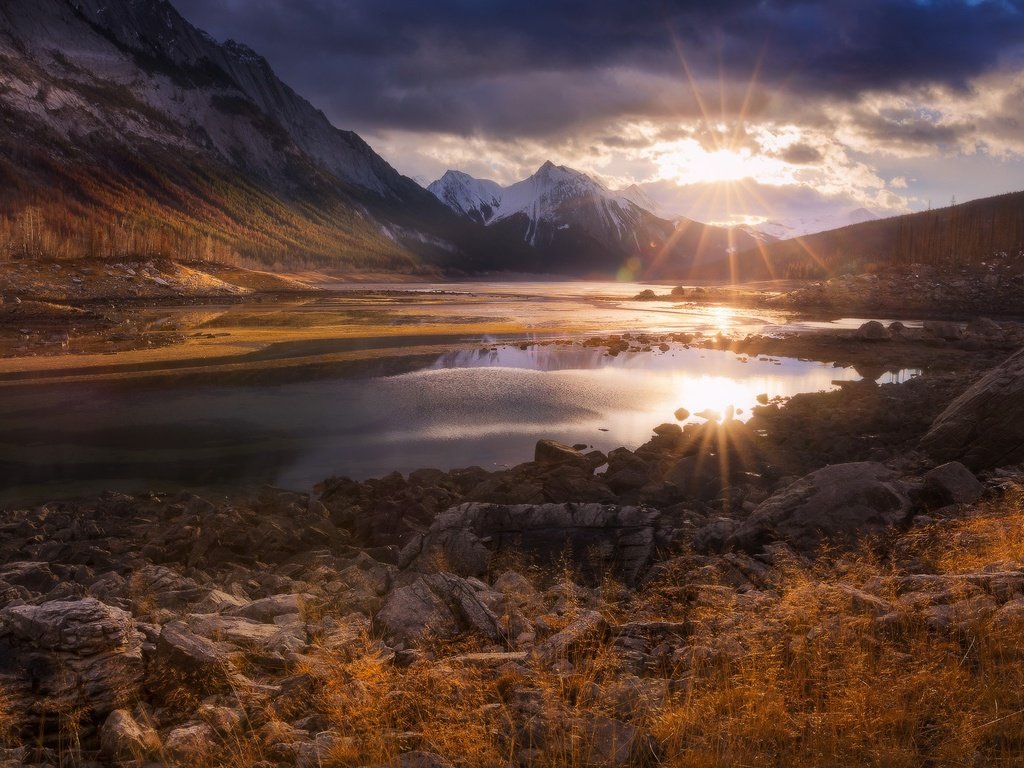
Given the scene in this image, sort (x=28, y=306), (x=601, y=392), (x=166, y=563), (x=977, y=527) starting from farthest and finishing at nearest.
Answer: (x=28, y=306) → (x=601, y=392) → (x=166, y=563) → (x=977, y=527)

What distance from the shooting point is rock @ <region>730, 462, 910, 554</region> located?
11164 millimetres

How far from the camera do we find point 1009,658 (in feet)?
20.2

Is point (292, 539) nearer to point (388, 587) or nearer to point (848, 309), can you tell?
point (388, 587)

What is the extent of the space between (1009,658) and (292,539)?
39.7 feet

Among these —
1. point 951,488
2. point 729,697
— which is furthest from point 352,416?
point 729,697

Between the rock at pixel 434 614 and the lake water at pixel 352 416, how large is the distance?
11.0 metres

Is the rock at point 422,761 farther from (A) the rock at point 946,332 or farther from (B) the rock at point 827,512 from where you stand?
(A) the rock at point 946,332

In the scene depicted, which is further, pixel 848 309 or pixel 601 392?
pixel 848 309

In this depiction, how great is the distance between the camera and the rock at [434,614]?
7.79m

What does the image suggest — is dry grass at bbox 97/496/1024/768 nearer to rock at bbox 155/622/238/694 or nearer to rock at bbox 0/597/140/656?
rock at bbox 155/622/238/694

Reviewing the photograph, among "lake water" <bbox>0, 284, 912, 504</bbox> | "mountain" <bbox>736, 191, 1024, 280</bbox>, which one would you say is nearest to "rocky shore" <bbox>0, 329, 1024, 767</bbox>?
"lake water" <bbox>0, 284, 912, 504</bbox>

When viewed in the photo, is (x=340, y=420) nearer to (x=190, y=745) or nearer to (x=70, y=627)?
(x=70, y=627)

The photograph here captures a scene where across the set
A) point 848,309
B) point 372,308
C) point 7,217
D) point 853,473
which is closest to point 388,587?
point 853,473

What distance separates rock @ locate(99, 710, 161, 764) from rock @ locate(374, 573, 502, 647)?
8.62 ft
